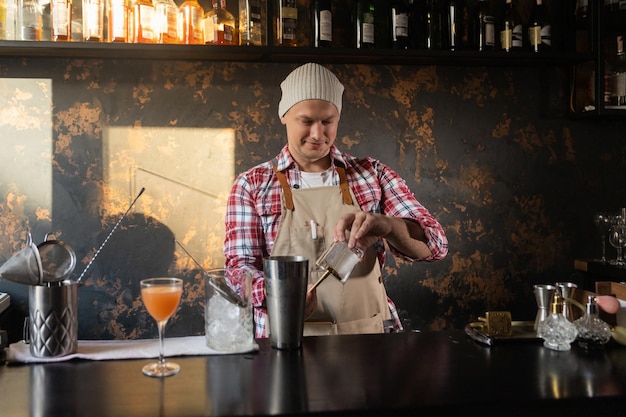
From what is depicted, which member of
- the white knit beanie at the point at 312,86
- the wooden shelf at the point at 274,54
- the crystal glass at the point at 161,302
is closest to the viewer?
the crystal glass at the point at 161,302

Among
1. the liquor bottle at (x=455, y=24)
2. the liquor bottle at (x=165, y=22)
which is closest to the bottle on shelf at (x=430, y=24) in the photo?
the liquor bottle at (x=455, y=24)

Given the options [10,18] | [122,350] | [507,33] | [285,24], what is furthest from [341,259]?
[10,18]

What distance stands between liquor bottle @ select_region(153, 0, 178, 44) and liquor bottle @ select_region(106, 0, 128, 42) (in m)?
0.13

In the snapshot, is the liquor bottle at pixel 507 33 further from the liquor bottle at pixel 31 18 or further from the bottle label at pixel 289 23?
the liquor bottle at pixel 31 18

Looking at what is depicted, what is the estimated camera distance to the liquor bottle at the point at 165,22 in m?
2.58

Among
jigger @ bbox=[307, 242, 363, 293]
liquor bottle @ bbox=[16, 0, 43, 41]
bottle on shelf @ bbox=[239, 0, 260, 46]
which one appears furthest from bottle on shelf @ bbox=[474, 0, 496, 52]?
liquor bottle @ bbox=[16, 0, 43, 41]

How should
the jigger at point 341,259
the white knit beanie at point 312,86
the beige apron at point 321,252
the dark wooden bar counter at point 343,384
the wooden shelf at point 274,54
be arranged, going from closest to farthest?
the dark wooden bar counter at point 343,384 → the jigger at point 341,259 → the beige apron at point 321,252 → the white knit beanie at point 312,86 → the wooden shelf at point 274,54

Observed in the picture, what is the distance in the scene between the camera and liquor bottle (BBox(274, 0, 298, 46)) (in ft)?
8.73

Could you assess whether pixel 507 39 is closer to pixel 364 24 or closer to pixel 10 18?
pixel 364 24

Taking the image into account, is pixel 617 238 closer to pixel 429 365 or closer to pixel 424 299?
pixel 424 299

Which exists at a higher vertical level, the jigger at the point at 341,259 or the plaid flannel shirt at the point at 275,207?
the plaid flannel shirt at the point at 275,207

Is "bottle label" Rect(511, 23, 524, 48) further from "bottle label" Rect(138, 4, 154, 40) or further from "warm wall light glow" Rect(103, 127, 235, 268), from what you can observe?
"bottle label" Rect(138, 4, 154, 40)

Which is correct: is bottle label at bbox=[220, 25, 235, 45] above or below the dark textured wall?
above

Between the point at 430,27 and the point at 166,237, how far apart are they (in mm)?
1587
